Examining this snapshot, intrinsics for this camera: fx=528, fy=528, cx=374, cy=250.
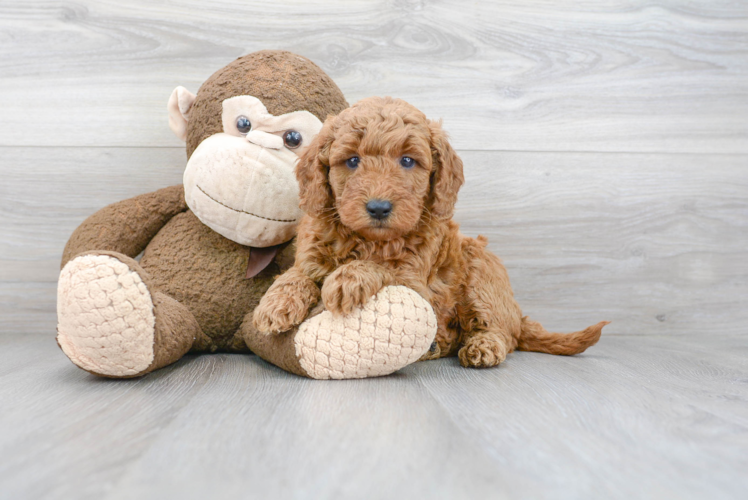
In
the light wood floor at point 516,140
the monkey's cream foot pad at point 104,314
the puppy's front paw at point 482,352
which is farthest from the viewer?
the light wood floor at point 516,140

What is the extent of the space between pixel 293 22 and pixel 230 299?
3.34 feet

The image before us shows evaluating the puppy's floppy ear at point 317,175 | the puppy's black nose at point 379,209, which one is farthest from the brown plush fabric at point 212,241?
the puppy's black nose at point 379,209

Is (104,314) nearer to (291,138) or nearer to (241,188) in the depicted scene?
(241,188)

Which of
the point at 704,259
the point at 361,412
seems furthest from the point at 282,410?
the point at 704,259

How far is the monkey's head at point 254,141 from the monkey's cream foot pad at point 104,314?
0.37 m

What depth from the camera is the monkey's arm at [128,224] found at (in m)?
1.53

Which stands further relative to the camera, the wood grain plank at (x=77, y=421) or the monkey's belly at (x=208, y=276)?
the monkey's belly at (x=208, y=276)

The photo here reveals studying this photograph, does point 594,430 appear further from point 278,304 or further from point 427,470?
point 278,304

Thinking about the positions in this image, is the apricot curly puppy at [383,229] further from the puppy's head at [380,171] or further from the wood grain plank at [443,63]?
the wood grain plank at [443,63]

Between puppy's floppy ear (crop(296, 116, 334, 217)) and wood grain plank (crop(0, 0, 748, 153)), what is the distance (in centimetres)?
69

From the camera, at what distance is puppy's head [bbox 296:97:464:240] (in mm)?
1150

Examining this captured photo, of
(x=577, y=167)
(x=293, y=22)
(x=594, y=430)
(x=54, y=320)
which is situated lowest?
(x=54, y=320)

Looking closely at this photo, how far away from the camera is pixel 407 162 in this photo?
1215 mm

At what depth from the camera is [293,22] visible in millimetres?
1860
